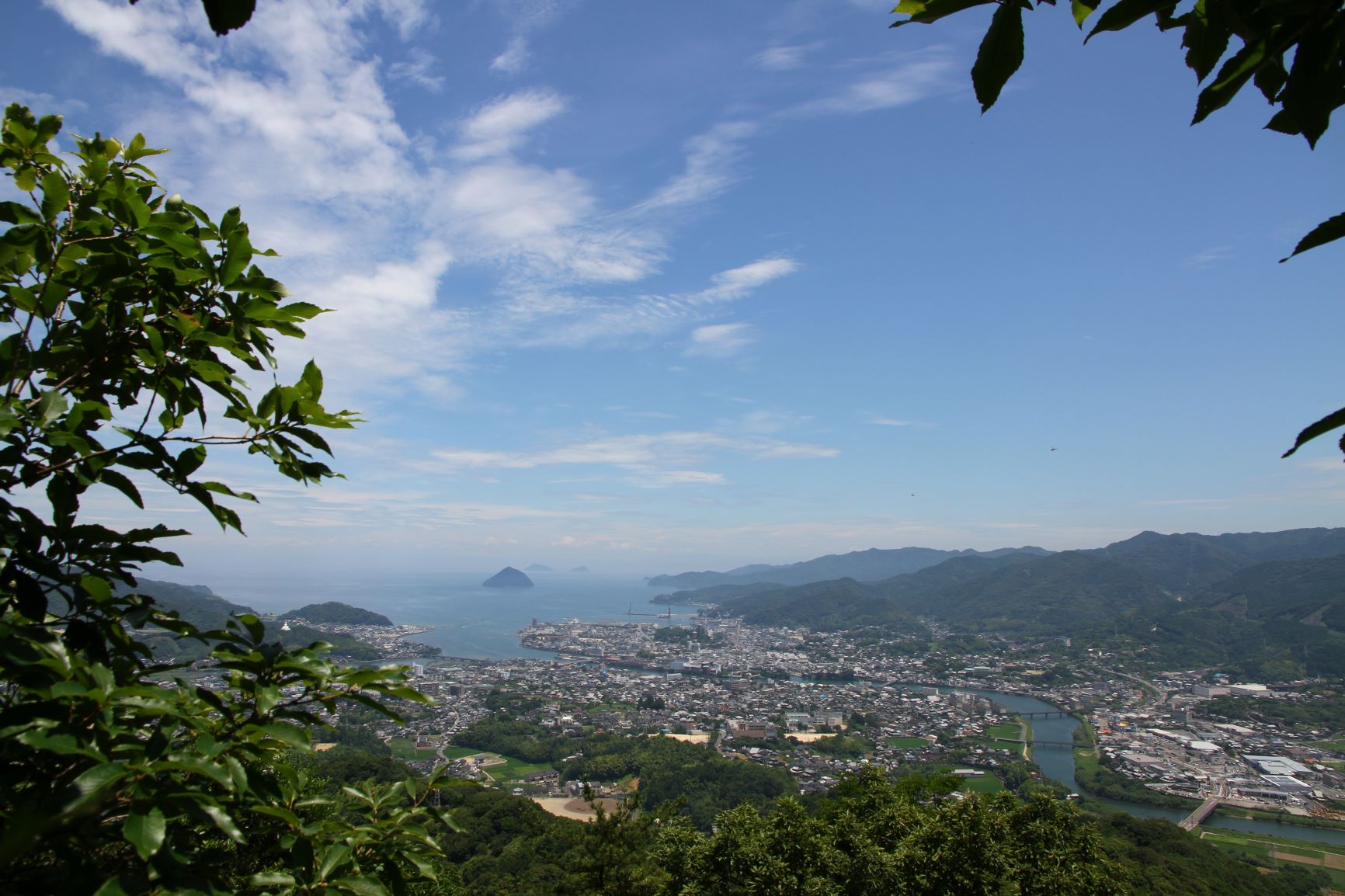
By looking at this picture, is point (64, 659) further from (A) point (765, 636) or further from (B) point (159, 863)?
(A) point (765, 636)

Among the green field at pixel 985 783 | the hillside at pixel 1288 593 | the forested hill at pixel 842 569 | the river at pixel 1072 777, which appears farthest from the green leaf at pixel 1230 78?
the forested hill at pixel 842 569

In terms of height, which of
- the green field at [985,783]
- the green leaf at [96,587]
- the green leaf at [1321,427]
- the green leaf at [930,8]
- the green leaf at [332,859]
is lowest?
the green field at [985,783]

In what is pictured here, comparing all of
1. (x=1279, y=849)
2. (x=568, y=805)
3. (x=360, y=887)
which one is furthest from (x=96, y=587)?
(x=1279, y=849)

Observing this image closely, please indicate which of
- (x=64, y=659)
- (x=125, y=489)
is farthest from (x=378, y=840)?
(x=125, y=489)

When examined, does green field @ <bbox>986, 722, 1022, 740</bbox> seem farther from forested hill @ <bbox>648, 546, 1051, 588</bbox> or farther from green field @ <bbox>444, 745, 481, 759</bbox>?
forested hill @ <bbox>648, 546, 1051, 588</bbox>

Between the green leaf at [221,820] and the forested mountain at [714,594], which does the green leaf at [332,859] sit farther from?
the forested mountain at [714,594]

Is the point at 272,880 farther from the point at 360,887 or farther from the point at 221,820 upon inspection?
the point at 221,820
